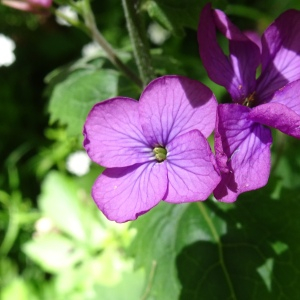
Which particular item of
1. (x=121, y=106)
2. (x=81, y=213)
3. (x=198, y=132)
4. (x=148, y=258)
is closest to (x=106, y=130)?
(x=121, y=106)

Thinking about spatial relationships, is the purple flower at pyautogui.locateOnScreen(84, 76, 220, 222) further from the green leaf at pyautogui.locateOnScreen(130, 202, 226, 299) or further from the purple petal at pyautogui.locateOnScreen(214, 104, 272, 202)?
the green leaf at pyautogui.locateOnScreen(130, 202, 226, 299)

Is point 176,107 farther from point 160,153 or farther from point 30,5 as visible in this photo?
point 30,5

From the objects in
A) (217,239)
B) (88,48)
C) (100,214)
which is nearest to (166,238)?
(217,239)

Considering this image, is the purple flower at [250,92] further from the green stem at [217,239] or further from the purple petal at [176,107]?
the green stem at [217,239]

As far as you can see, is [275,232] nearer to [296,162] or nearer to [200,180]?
[200,180]

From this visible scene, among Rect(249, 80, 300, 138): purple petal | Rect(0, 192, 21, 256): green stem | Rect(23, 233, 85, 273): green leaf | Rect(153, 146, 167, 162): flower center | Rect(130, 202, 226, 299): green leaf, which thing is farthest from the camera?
Rect(0, 192, 21, 256): green stem

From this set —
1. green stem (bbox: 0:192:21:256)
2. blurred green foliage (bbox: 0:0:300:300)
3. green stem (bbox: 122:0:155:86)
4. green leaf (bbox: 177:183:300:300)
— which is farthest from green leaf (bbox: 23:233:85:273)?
green stem (bbox: 122:0:155:86)
